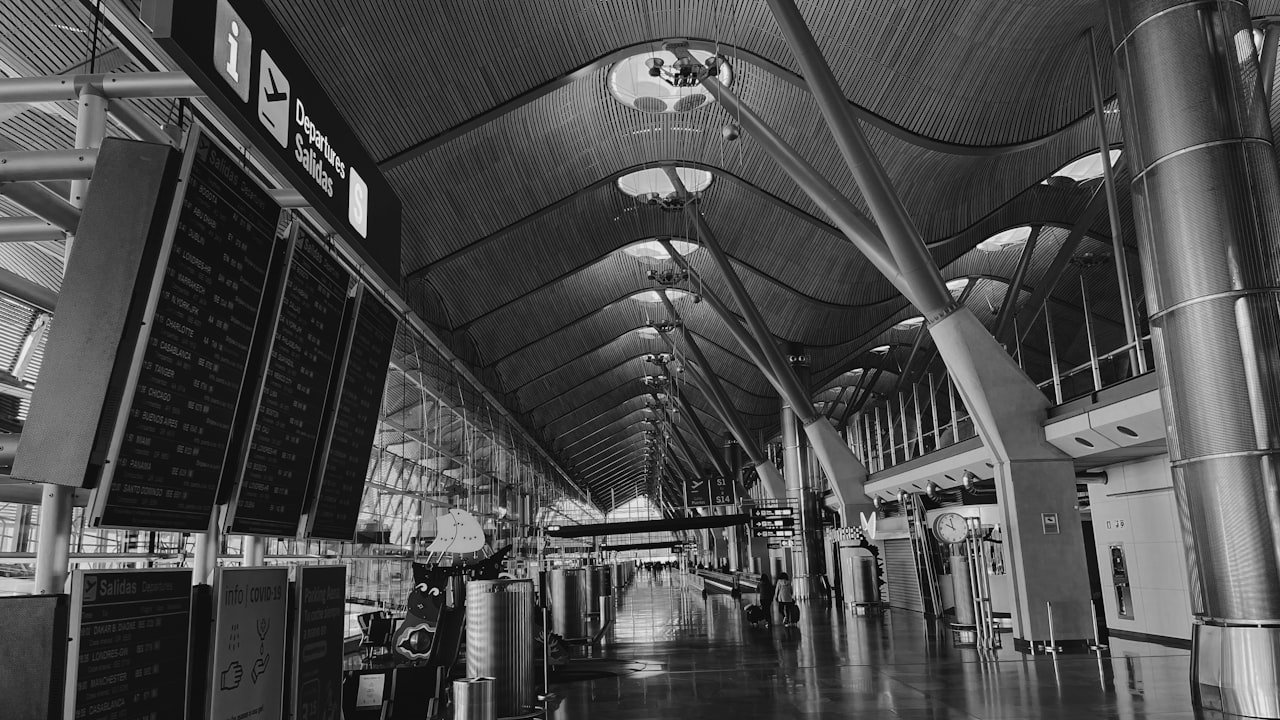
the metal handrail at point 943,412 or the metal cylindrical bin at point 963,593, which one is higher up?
the metal handrail at point 943,412

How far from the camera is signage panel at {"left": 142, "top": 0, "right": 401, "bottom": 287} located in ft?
12.7

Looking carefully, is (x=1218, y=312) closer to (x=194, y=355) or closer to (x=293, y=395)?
(x=293, y=395)

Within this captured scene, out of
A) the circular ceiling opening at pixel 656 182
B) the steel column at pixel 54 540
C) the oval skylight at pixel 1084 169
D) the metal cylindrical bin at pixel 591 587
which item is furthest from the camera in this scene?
the oval skylight at pixel 1084 169

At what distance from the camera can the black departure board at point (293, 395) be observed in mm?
5379

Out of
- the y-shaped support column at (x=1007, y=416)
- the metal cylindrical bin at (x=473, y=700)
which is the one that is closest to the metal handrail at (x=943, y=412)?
the y-shaped support column at (x=1007, y=416)

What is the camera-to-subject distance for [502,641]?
6.42 metres

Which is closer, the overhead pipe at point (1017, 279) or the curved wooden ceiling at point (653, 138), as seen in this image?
the curved wooden ceiling at point (653, 138)

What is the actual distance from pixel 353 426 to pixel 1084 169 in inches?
1035

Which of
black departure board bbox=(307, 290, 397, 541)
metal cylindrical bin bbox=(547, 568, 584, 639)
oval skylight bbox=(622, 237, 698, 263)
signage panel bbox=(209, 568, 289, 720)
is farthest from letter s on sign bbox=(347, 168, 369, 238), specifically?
oval skylight bbox=(622, 237, 698, 263)

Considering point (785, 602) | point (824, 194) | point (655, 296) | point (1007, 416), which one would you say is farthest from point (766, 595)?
point (655, 296)

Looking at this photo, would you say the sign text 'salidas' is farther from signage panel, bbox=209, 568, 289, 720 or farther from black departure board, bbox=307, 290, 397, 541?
signage panel, bbox=209, 568, 289, 720

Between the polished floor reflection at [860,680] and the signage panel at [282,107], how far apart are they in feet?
17.7

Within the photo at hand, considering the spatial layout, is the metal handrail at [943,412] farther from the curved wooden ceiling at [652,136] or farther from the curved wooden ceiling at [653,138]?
the curved wooden ceiling at [653,138]

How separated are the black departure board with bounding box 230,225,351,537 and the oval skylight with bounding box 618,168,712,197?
1876 cm
